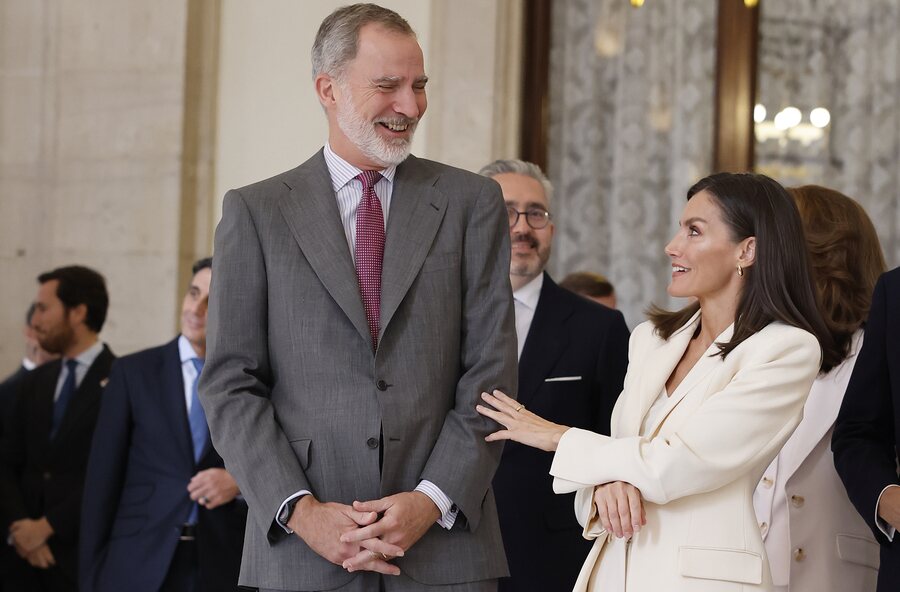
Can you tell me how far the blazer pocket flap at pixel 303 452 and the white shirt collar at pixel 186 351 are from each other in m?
2.14

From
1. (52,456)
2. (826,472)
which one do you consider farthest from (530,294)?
(52,456)

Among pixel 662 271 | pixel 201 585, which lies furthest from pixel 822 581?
pixel 662 271

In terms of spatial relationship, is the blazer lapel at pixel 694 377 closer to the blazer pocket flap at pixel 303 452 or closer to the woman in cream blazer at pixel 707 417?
the woman in cream blazer at pixel 707 417

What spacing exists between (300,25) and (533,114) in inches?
54.3

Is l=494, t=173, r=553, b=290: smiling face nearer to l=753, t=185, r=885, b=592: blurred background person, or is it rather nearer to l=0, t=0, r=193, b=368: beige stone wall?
l=753, t=185, r=885, b=592: blurred background person

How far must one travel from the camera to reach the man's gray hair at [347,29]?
2.86 m

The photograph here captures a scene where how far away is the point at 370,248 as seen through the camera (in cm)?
282

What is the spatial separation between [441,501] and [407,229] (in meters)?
0.63

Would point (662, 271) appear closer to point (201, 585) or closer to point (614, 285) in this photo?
point (614, 285)

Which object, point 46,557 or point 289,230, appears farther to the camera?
point 46,557

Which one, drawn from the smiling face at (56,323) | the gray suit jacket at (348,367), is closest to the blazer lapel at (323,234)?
the gray suit jacket at (348,367)

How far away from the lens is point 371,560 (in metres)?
2.57

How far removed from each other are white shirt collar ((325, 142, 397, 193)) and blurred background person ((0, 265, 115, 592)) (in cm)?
325

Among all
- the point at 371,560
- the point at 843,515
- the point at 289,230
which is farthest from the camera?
the point at 843,515
